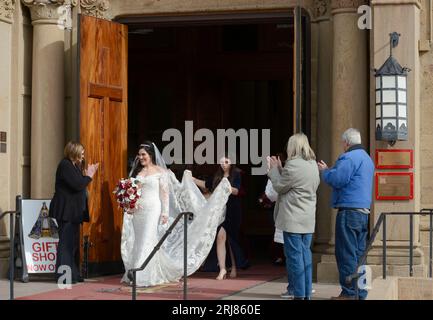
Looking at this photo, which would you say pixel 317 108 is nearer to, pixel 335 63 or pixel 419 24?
pixel 335 63

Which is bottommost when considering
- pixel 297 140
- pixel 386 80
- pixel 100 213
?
pixel 100 213

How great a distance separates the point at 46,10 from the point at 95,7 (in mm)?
721

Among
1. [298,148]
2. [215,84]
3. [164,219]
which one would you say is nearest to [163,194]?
[164,219]

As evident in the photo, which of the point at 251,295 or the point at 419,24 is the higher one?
the point at 419,24

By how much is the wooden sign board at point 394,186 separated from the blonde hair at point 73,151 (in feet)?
12.5

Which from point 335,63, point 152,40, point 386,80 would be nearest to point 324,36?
point 335,63

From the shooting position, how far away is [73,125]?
14703mm

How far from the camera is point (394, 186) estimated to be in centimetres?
1295

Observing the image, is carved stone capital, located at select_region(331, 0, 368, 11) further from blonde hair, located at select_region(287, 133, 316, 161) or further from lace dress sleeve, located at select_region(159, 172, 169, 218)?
lace dress sleeve, located at select_region(159, 172, 169, 218)

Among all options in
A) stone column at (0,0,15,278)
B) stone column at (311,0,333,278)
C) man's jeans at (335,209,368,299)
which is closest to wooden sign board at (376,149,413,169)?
stone column at (311,0,333,278)

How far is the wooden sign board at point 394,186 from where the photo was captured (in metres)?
12.9

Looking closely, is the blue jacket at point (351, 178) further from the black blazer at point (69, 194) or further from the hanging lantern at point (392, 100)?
the black blazer at point (69, 194)

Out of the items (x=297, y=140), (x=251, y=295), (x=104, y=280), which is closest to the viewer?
(x=297, y=140)

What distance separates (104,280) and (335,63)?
4.18 meters
